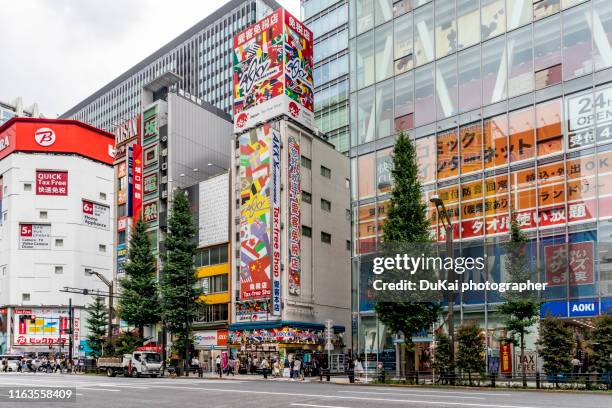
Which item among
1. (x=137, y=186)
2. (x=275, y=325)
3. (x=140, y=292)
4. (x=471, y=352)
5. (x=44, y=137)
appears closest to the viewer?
(x=471, y=352)

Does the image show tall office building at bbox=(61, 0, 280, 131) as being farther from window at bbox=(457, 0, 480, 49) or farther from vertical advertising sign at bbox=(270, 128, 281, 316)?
window at bbox=(457, 0, 480, 49)

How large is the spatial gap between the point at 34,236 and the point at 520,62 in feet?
256

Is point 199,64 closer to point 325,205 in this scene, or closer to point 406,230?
point 325,205

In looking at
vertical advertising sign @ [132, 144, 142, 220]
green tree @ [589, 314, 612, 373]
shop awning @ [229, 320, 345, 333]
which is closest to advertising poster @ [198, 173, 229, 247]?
shop awning @ [229, 320, 345, 333]

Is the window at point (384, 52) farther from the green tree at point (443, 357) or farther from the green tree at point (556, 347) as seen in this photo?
the green tree at point (556, 347)

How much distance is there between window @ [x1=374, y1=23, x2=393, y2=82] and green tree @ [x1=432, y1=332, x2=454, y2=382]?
20194 millimetres

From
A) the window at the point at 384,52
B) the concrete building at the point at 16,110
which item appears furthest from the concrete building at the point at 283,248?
the concrete building at the point at 16,110

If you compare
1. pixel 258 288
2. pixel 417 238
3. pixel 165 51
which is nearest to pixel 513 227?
pixel 417 238

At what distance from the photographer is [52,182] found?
101 metres

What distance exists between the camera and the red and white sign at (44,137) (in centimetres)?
10031

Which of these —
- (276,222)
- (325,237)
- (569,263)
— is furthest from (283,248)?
(569,263)

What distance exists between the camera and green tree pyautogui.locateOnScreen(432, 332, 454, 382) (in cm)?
3397

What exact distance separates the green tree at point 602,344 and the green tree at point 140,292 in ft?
123

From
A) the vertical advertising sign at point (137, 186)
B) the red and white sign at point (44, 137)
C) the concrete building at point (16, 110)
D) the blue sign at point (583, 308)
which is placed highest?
the concrete building at point (16, 110)
